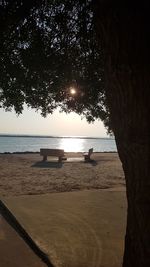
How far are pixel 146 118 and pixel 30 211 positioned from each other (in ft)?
16.7

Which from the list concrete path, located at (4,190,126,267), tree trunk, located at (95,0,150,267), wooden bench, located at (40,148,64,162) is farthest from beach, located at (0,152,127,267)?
wooden bench, located at (40,148,64,162)

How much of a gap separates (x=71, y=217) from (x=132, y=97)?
4.59 meters

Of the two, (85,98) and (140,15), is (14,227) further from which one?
(140,15)

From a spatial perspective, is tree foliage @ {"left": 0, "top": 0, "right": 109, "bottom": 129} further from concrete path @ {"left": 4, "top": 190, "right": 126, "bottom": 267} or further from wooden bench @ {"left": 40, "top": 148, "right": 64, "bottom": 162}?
wooden bench @ {"left": 40, "top": 148, "right": 64, "bottom": 162}

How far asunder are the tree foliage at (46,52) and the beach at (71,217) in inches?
97.2

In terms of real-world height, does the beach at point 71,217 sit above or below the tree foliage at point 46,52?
below

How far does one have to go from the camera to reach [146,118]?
3096mm

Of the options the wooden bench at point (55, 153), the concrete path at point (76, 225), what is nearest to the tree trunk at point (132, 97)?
the concrete path at point (76, 225)

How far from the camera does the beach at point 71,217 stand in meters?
5.14

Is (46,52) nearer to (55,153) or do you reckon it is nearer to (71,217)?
(71,217)

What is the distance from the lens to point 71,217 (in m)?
7.14

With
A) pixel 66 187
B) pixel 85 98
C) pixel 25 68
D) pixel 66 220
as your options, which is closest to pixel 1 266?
pixel 66 220

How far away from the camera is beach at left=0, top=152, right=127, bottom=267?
514 centimetres

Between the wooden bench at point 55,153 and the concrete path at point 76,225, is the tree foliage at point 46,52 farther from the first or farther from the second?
the wooden bench at point 55,153
